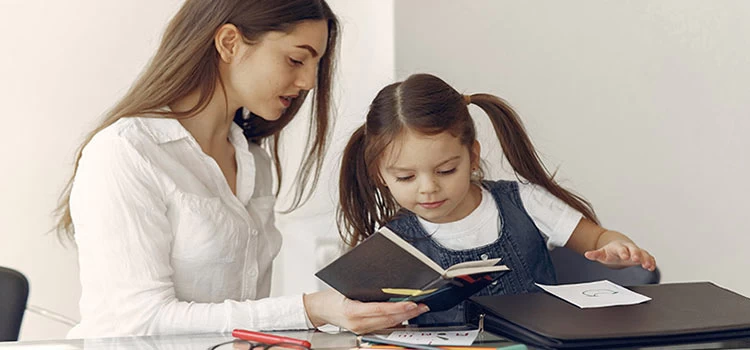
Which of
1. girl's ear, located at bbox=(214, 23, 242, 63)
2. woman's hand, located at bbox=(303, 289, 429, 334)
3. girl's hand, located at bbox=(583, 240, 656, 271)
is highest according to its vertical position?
girl's ear, located at bbox=(214, 23, 242, 63)

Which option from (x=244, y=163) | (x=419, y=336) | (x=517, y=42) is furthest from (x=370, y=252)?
(x=517, y=42)

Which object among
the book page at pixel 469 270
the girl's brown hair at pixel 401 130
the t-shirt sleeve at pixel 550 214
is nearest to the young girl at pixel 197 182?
the girl's brown hair at pixel 401 130

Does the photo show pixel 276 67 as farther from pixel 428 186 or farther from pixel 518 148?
pixel 518 148

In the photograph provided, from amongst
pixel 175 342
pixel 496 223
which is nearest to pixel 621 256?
pixel 496 223

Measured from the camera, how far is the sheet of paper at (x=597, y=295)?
135cm

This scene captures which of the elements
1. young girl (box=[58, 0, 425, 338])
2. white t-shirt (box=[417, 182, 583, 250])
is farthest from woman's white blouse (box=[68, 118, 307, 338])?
white t-shirt (box=[417, 182, 583, 250])

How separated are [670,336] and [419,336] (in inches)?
13.9

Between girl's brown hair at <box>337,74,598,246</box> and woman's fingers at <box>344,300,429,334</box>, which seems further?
girl's brown hair at <box>337,74,598,246</box>

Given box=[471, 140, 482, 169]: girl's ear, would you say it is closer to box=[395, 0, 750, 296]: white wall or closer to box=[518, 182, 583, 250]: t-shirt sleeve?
box=[518, 182, 583, 250]: t-shirt sleeve

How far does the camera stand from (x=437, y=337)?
129cm

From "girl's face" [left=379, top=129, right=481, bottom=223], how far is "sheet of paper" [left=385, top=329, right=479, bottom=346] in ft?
1.28

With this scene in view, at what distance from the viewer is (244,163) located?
189 cm

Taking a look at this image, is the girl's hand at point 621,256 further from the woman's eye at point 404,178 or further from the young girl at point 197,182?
the young girl at point 197,182

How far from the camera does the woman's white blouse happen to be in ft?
4.88
